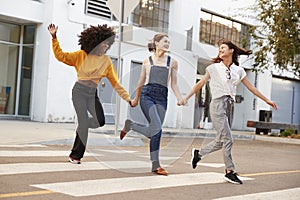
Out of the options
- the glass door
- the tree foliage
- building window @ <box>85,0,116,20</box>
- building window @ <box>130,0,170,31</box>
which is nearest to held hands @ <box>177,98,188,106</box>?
the glass door

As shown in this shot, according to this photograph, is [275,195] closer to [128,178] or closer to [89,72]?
[128,178]

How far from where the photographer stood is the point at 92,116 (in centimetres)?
783

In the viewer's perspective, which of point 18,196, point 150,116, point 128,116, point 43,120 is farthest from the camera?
point 43,120

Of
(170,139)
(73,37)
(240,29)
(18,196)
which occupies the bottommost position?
(18,196)

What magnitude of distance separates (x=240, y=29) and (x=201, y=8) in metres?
4.37

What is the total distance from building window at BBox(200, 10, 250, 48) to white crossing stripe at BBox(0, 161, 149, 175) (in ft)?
67.0

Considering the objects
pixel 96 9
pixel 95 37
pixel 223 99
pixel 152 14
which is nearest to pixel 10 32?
pixel 96 9

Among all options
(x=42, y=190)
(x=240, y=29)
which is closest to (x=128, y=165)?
(x=42, y=190)

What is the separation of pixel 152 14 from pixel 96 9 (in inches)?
125

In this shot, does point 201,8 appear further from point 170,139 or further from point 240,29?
point 170,139

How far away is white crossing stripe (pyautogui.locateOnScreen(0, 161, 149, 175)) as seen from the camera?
704 centimetres

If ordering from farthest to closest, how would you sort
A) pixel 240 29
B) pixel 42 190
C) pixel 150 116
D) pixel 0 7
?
1. pixel 240 29
2. pixel 0 7
3. pixel 150 116
4. pixel 42 190

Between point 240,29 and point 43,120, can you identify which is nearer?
point 43,120

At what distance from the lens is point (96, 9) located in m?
21.8
